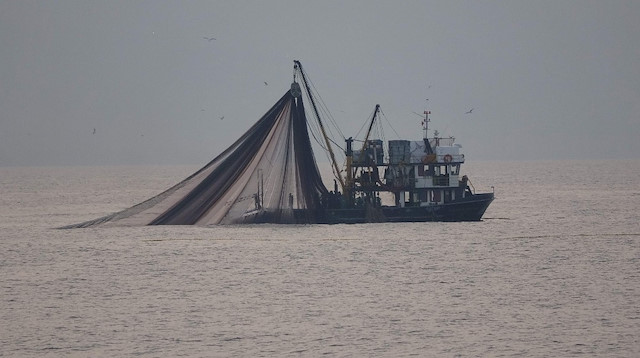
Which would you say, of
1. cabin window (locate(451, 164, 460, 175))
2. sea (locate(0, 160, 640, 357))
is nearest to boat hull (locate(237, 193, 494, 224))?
sea (locate(0, 160, 640, 357))

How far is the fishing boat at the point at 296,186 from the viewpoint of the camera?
80625 mm

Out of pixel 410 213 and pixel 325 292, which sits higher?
pixel 410 213

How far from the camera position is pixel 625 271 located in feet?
183

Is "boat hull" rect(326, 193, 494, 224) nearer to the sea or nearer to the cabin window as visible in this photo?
the sea

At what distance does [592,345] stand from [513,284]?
1517 cm

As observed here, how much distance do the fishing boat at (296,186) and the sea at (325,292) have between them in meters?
1.56

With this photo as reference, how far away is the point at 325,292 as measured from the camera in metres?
49.6

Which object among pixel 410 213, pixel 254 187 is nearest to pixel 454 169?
pixel 410 213

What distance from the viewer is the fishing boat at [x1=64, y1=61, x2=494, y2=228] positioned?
8062 cm

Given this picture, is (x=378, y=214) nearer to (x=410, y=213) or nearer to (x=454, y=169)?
(x=410, y=213)

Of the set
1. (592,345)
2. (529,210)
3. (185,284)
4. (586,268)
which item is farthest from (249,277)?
(529,210)

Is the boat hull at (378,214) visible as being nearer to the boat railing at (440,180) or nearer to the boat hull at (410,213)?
the boat hull at (410,213)

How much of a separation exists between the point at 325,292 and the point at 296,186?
108 feet

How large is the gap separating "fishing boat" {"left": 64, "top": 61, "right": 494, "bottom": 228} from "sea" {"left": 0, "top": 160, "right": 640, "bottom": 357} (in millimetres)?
1559
